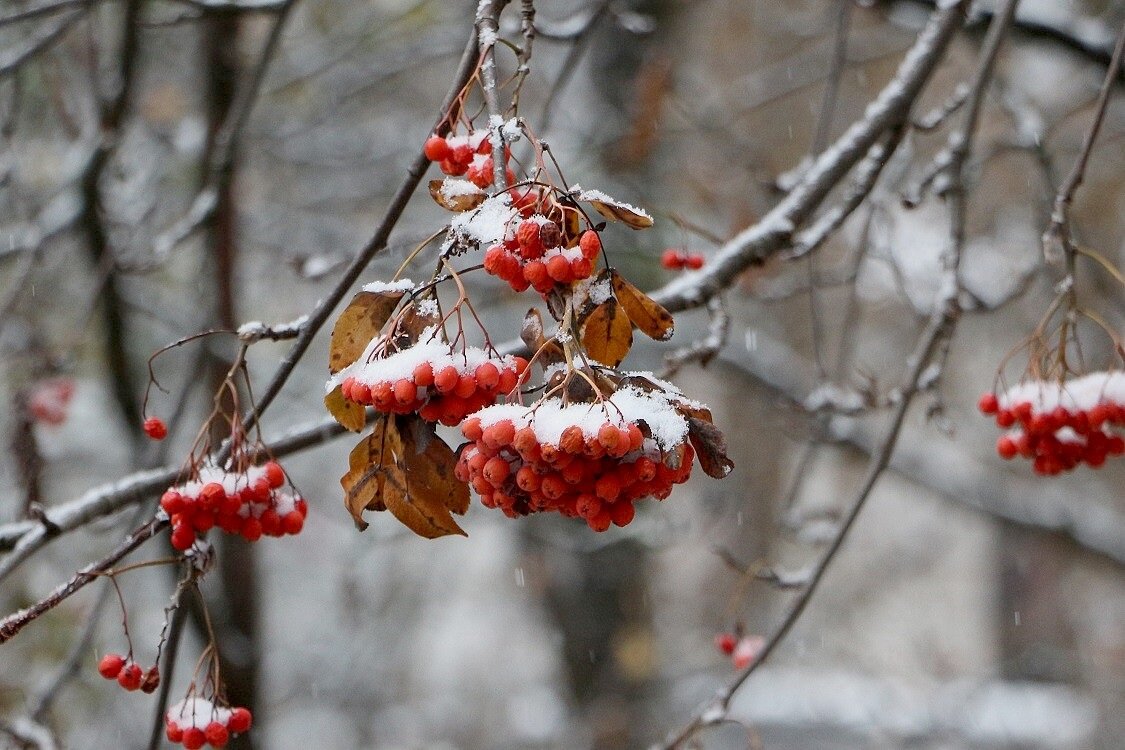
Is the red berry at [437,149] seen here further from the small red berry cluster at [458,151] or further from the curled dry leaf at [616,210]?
the curled dry leaf at [616,210]

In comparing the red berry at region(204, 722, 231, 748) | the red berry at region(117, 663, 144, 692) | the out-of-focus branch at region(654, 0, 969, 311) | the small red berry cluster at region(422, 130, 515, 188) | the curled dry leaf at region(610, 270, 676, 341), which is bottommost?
the red berry at region(204, 722, 231, 748)

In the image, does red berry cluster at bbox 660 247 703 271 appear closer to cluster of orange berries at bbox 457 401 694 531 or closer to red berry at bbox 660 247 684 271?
red berry at bbox 660 247 684 271

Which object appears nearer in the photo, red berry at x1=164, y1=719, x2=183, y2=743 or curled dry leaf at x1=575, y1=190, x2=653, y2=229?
curled dry leaf at x1=575, y1=190, x2=653, y2=229

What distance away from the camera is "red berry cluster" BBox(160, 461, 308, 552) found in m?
1.62

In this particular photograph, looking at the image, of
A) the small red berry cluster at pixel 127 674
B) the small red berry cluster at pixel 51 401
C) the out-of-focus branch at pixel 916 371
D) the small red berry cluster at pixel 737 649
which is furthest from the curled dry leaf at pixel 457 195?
the small red berry cluster at pixel 51 401

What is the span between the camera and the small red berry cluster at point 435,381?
1.31 meters

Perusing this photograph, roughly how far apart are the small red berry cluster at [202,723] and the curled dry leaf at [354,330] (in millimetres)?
694

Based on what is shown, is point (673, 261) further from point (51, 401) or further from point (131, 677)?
point (51, 401)

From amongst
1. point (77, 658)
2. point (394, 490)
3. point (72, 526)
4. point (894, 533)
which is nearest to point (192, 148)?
point (77, 658)

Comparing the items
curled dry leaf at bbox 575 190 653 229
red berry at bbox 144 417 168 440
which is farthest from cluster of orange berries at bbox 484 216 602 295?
red berry at bbox 144 417 168 440

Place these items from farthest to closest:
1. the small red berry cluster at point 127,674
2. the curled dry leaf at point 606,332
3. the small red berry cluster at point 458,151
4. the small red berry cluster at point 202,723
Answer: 1. the small red berry cluster at point 202,723
2. the small red berry cluster at point 127,674
3. the small red berry cluster at point 458,151
4. the curled dry leaf at point 606,332

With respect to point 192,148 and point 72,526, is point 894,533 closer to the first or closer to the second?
point 192,148

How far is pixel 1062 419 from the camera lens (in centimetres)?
207

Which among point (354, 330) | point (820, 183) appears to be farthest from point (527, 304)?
point (354, 330)
